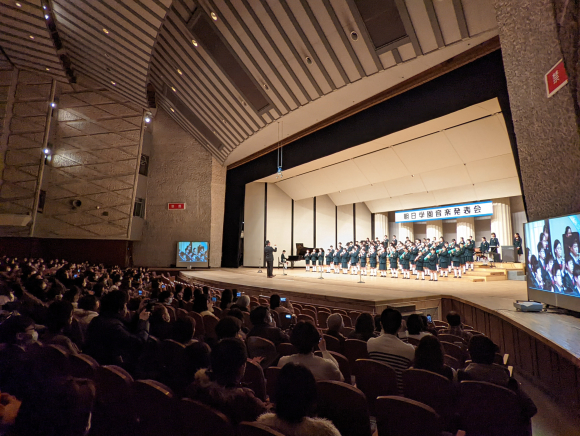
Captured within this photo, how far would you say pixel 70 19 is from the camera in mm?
10469

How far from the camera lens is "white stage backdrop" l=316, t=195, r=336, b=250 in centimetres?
1881

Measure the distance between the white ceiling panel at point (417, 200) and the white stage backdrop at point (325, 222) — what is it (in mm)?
3980

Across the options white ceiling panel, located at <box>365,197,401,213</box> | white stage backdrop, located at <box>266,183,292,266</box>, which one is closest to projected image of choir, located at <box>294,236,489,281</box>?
white ceiling panel, located at <box>365,197,401,213</box>

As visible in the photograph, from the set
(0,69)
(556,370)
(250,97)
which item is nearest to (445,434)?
(556,370)

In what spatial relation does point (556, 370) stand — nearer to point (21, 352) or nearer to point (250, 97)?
point (21, 352)

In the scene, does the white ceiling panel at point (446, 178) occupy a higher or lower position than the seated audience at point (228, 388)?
higher

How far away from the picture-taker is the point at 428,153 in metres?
11.4

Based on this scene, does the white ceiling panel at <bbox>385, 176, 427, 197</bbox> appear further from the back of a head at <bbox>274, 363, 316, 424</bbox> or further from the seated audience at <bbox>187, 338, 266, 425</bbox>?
the back of a head at <bbox>274, 363, 316, 424</bbox>

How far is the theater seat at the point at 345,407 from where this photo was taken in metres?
1.49

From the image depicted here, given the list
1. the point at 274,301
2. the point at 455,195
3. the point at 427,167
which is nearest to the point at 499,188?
the point at 455,195

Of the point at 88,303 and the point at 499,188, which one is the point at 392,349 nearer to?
the point at 88,303

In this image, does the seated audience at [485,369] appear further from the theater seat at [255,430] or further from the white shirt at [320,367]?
the theater seat at [255,430]

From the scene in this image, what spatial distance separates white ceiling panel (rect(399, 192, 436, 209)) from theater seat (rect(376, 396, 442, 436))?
47.9 feet

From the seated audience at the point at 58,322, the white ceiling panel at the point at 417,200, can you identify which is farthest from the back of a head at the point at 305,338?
the white ceiling panel at the point at 417,200
